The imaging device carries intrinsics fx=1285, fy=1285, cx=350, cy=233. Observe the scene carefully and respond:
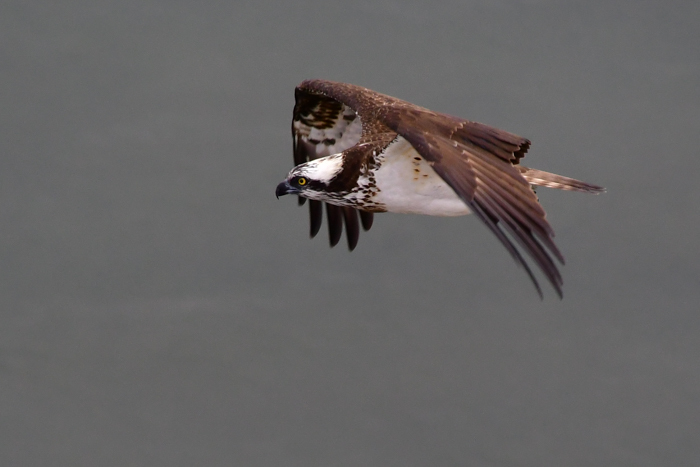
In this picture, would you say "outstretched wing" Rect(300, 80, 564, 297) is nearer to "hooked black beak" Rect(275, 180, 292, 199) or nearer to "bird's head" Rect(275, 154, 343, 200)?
"bird's head" Rect(275, 154, 343, 200)

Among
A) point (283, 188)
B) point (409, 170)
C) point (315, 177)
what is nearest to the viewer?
point (409, 170)

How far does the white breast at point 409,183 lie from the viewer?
962cm

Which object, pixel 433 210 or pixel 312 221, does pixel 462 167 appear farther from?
pixel 312 221

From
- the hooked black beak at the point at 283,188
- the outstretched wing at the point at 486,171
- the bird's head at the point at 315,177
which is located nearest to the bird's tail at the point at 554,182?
the outstretched wing at the point at 486,171

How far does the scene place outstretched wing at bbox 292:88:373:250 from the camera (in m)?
11.5

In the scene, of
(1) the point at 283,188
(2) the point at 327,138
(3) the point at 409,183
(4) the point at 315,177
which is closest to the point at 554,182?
(3) the point at 409,183

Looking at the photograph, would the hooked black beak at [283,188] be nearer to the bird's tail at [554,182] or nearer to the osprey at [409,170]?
the osprey at [409,170]

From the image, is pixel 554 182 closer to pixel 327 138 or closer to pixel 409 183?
pixel 409 183

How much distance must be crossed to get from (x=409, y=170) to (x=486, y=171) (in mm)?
1196

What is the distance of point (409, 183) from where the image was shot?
9.67 meters

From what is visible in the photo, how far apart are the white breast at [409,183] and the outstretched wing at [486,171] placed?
1.06 feet

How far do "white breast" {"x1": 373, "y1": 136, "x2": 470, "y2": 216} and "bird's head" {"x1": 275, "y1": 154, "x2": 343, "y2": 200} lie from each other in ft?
1.16

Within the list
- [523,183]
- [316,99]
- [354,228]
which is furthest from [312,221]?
[523,183]

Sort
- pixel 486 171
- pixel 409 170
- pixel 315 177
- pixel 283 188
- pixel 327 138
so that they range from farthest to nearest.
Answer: pixel 327 138, pixel 283 188, pixel 315 177, pixel 409 170, pixel 486 171
